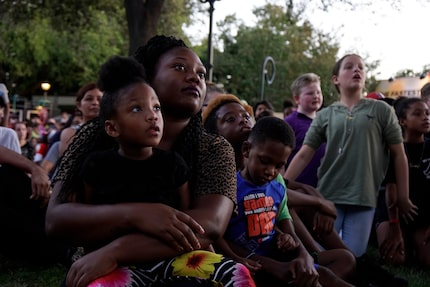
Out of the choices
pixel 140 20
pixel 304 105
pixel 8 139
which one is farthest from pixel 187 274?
pixel 140 20

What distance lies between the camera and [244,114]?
12.9ft

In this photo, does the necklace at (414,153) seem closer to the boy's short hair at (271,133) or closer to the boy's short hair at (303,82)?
the boy's short hair at (303,82)

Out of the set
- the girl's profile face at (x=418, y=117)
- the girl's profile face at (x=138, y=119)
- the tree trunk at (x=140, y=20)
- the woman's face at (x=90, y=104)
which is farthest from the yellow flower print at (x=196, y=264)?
the tree trunk at (x=140, y=20)

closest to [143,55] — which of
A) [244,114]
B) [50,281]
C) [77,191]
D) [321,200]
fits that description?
[77,191]

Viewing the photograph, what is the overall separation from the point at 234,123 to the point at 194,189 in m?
1.25

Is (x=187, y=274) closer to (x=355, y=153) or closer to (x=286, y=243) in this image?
(x=286, y=243)

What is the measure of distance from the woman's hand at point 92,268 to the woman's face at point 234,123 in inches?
64.8

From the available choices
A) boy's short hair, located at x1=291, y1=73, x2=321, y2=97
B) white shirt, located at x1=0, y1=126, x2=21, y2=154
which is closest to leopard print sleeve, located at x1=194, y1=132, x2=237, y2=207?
white shirt, located at x1=0, y1=126, x2=21, y2=154

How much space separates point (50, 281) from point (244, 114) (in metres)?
2.25

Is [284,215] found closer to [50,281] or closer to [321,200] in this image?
[321,200]

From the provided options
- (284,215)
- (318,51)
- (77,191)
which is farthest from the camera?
(318,51)

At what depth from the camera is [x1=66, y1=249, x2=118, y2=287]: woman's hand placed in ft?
7.48

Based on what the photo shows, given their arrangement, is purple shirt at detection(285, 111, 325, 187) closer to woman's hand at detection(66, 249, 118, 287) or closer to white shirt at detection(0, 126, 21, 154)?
white shirt at detection(0, 126, 21, 154)

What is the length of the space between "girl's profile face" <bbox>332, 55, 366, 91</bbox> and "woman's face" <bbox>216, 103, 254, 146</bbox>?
1643 millimetres
